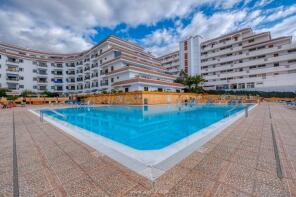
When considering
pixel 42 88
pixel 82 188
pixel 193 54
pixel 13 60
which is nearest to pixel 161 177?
pixel 82 188

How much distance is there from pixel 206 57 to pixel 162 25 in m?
21.7

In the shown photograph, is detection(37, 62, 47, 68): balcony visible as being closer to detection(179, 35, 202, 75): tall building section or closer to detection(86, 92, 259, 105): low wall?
detection(86, 92, 259, 105): low wall

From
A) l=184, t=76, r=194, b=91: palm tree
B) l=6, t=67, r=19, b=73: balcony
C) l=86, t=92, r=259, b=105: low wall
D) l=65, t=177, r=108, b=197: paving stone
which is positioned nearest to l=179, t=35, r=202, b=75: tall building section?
l=184, t=76, r=194, b=91: palm tree

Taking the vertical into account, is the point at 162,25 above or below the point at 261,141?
above

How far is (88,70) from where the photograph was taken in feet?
147

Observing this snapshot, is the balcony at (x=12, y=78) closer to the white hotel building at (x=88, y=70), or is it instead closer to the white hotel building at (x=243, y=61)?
the white hotel building at (x=88, y=70)

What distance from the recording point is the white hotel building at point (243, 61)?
34969 mm

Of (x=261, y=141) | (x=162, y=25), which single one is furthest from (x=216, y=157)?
(x=162, y=25)

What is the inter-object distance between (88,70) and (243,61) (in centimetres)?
4688

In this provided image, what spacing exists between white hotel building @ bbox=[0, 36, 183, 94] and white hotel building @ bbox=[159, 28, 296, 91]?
48.6 feet

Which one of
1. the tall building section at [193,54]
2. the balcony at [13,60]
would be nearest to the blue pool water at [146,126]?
the tall building section at [193,54]

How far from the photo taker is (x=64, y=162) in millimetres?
3240

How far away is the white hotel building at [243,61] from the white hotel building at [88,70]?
48.6 feet

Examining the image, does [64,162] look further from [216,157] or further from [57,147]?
[216,157]
